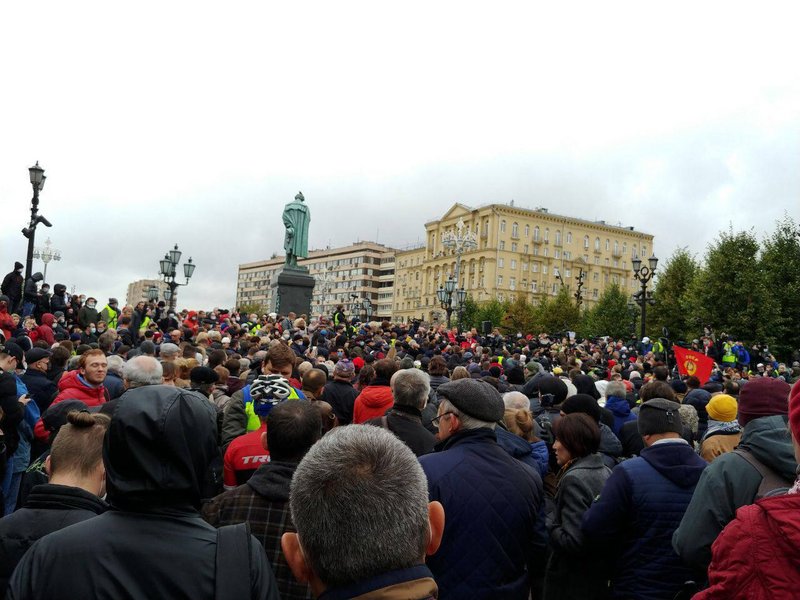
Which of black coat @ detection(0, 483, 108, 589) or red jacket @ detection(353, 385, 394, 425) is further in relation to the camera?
red jacket @ detection(353, 385, 394, 425)

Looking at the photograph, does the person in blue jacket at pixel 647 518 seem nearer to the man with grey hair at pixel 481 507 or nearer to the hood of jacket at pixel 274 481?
the man with grey hair at pixel 481 507

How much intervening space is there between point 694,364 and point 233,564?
13.9 m

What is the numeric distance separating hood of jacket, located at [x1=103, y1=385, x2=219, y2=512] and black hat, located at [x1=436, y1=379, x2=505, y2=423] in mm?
1900

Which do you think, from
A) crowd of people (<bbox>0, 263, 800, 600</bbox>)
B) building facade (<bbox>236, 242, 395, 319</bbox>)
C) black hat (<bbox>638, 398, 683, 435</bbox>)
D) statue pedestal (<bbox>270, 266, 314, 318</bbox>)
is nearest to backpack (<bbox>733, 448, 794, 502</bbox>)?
crowd of people (<bbox>0, 263, 800, 600</bbox>)

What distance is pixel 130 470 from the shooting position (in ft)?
6.38

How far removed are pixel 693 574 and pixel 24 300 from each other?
1820 centimetres

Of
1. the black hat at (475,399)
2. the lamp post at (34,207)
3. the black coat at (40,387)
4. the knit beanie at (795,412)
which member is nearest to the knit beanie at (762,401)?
the black hat at (475,399)

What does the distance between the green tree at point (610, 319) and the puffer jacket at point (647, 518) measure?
61.5 m

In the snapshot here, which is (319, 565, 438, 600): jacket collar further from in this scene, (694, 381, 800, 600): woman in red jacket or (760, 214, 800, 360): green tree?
(760, 214, 800, 360): green tree

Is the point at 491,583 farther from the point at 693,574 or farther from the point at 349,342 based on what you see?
the point at 349,342

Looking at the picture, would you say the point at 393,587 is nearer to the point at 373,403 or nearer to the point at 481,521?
the point at 481,521

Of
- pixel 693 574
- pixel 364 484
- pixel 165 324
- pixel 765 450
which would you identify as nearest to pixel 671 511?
pixel 693 574

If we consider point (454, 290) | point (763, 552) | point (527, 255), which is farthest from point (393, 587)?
point (527, 255)

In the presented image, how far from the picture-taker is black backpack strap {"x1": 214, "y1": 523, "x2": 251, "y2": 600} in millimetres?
1814
